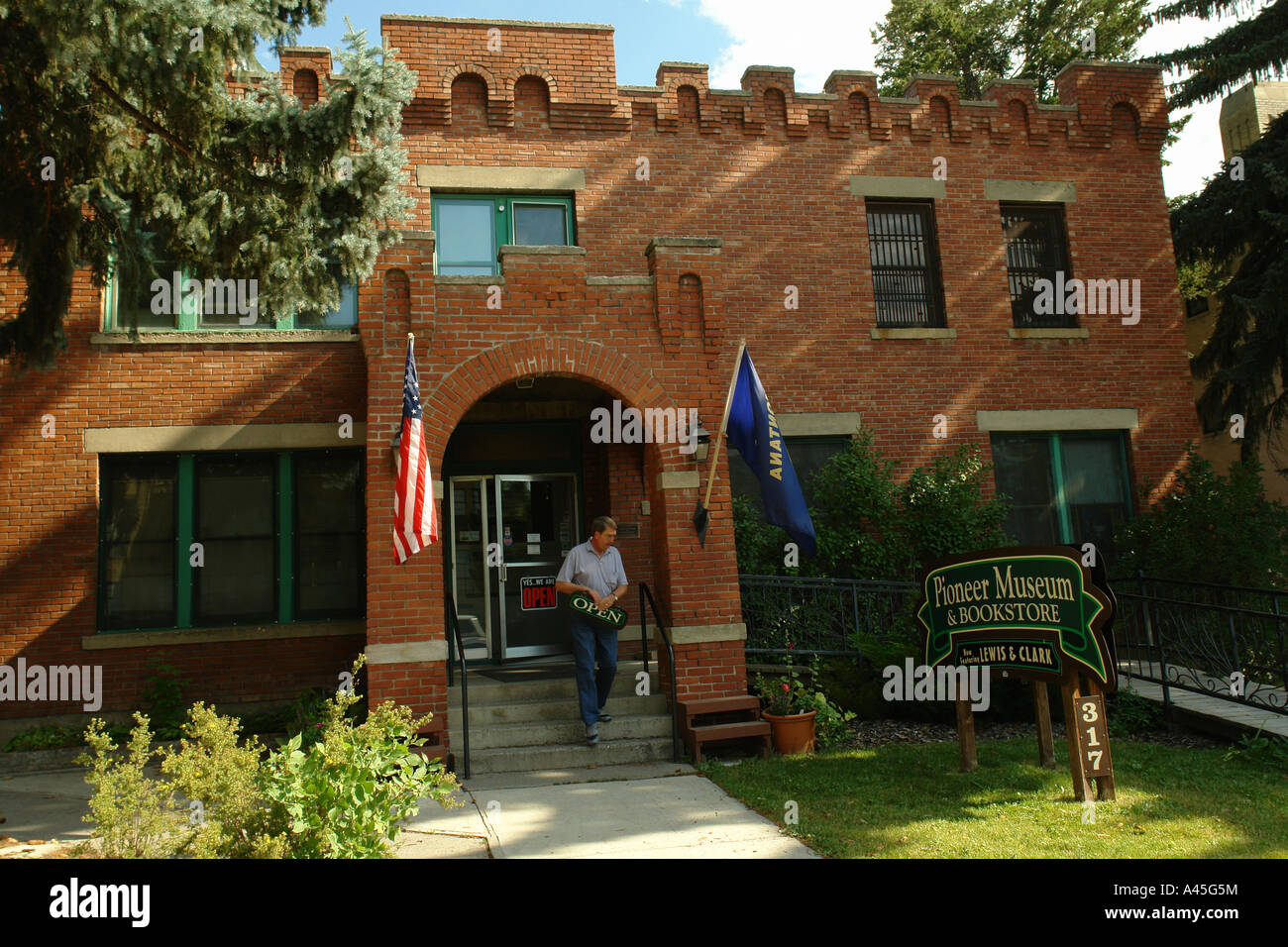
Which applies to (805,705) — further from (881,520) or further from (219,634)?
(219,634)

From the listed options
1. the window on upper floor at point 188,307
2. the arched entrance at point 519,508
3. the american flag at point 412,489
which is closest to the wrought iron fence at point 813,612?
the arched entrance at point 519,508

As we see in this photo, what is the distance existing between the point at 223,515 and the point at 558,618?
14.0ft

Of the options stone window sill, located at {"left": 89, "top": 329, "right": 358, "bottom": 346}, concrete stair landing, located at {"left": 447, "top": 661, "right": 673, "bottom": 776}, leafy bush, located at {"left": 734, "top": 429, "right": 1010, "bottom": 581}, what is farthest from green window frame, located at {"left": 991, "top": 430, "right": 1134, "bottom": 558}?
A: stone window sill, located at {"left": 89, "top": 329, "right": 358, "bottom": 346}

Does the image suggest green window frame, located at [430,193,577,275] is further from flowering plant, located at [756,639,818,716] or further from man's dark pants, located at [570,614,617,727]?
flowering plant, located at [756,639,818,716]

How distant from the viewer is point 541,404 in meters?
11.4

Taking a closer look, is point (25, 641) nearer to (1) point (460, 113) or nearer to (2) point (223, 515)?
(2) point (223, 515)

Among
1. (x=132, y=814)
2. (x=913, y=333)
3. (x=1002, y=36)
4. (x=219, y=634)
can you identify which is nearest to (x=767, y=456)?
(x=913, y=333)

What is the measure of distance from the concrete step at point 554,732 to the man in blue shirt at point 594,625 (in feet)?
0.52

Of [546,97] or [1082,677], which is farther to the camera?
[546,97]

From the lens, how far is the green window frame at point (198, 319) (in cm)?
1055

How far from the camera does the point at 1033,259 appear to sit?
43.9 ft

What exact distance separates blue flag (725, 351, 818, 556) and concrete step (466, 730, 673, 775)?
242 cm

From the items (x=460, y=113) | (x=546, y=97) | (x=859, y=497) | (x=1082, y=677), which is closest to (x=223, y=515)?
(x=460, y=113)

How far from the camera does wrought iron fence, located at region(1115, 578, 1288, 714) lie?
28.9 ft
